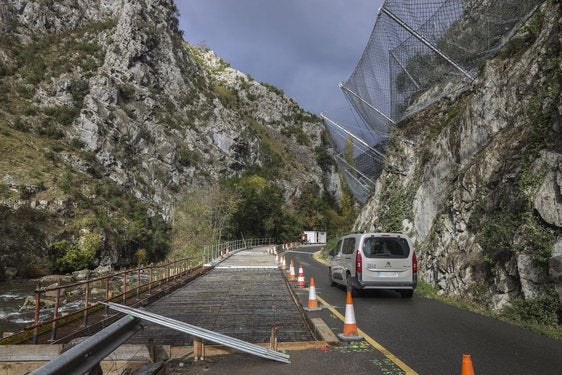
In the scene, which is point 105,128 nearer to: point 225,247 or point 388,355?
point 225,247

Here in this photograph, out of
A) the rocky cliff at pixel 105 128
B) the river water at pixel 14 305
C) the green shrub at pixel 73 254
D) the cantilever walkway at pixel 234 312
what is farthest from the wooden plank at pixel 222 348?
the green shrub at pixel 73 254

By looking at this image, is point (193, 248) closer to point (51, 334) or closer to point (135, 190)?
point (135, 190)

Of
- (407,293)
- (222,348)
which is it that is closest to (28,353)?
(222,348)

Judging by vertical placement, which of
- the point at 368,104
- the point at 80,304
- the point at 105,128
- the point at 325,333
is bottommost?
the point at 80,304

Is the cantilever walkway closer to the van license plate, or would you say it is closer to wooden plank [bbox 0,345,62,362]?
wooden plank [bbox 0,345,62,362]

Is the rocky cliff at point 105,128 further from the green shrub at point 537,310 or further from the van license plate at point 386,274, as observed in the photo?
the green shrub at point 537,310

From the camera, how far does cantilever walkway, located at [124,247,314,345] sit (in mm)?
7887

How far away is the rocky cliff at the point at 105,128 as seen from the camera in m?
44.4

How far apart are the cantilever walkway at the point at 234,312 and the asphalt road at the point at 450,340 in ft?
3.37

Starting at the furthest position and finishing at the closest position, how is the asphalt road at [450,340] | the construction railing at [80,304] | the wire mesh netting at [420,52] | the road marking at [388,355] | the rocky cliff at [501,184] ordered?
the wire mesh netting at [420,52]
the rocky cliff at [501,184]
the construction railing at [80,304]
the asphalt road at [450,340]
the road marking at [388,355]

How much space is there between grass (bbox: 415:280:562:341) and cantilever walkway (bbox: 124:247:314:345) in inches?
164

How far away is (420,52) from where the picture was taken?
18141 millimetres

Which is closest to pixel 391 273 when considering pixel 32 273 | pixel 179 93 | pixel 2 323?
pixel 2 323

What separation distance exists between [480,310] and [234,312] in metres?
5.69
